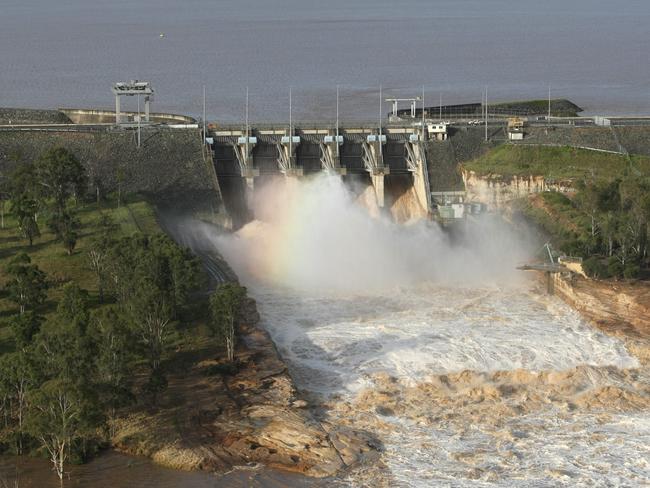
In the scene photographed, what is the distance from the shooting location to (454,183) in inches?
3546

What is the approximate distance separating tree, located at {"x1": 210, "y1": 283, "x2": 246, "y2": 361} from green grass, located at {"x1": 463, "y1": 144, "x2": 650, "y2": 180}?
3304cm

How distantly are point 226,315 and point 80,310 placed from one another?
6.80 meters

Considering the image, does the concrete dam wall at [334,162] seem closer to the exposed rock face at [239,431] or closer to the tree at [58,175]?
the tree at [58,175]

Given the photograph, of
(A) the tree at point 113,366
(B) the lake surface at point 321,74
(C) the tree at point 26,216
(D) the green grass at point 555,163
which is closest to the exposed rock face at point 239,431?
(A) the tree at point 113,366

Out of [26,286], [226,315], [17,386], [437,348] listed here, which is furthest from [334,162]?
[17,386]

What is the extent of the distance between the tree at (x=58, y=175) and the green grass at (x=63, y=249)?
1.72 metres

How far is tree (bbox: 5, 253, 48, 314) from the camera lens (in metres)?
61.7

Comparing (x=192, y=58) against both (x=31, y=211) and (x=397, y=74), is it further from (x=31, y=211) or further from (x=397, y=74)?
(x=31, y=211)

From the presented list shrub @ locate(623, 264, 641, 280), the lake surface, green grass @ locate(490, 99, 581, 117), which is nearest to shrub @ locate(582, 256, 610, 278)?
shrub @ locate(623, 264, 641, 280)

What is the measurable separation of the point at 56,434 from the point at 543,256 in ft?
124

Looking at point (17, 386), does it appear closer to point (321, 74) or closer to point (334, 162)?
point (334, 162)

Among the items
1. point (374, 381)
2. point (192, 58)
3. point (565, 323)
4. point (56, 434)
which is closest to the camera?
point (56, 434)

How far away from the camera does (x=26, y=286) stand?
61594 mm

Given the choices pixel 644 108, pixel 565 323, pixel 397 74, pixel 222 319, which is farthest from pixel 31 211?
pixel 397 74
